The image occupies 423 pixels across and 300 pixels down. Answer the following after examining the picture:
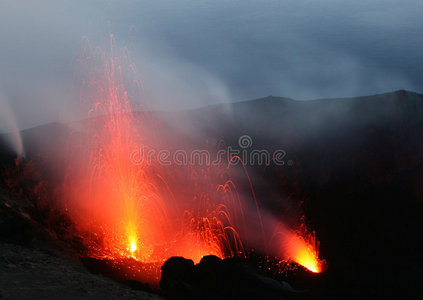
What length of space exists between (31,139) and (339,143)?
20714mm

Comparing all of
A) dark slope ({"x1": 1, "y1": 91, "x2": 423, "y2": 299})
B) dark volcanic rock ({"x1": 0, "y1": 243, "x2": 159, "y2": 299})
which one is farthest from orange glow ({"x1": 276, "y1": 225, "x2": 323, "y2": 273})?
dark volcanic rock ({"x1": 0, "y1": 243, "x2": 159, "y2": 299})

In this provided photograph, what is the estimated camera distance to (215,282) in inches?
410

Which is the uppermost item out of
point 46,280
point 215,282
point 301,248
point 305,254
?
point 301,248

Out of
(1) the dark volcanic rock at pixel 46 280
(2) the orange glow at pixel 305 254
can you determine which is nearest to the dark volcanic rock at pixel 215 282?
(1) the dark volcanic rock at pixel 46 280

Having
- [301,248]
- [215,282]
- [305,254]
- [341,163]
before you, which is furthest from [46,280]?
[341,163]

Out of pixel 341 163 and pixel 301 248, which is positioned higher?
pixel 341 163

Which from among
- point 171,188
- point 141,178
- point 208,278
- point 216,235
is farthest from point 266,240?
point 208,278

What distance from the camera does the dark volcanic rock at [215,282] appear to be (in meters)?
9.57

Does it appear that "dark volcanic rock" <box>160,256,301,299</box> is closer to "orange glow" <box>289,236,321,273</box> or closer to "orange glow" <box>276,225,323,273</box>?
"orange glow" <box>276,225,323,273</box>

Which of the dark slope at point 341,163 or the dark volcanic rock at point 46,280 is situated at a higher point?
the dark slope at point 341,163

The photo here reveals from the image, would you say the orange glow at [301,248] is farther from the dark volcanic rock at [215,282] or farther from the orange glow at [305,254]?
the dark volcanic rock at [215,282]

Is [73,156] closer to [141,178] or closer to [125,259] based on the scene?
[141,178]

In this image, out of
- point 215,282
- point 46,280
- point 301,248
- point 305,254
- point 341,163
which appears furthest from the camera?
point 341,163

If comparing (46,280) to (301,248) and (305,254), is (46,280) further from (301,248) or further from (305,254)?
(301,248)
